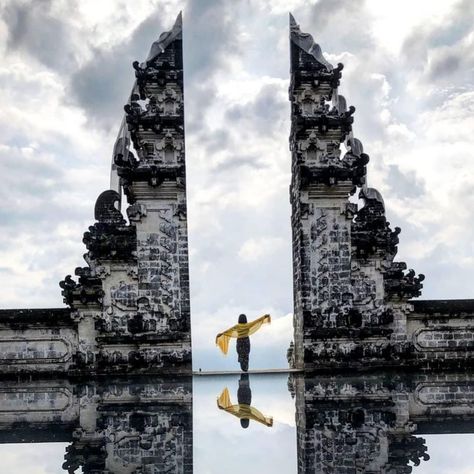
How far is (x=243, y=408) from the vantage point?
12961 mm

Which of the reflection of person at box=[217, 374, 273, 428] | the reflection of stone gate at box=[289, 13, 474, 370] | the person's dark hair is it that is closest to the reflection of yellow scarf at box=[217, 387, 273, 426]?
the reflection of person at box=[217, 374, 273, 428]

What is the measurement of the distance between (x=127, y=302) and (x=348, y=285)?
585 centimetres

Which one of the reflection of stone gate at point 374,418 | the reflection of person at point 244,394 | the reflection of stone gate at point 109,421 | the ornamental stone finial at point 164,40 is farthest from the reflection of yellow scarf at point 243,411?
the ornamental stone finial at point 164,40

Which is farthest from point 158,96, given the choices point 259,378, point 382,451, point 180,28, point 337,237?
point 382,451

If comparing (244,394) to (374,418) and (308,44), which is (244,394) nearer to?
(374,418)

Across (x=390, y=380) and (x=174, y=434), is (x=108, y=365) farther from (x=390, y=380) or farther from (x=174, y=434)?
(x=174, y=434)

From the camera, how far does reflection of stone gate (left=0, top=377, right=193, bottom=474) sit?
27.8 ft

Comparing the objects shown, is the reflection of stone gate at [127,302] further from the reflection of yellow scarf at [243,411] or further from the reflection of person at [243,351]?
the reflection of yellow scarf at [243,411]

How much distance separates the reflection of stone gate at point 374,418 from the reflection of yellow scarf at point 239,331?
3431 millimetres

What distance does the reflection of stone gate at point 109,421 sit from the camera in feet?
27.8

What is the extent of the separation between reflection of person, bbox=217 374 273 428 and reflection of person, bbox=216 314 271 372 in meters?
4.15

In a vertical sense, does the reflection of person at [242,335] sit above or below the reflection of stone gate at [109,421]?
above

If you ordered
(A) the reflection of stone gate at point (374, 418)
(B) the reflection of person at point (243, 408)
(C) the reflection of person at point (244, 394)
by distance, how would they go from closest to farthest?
(A) the reflection of stone gate at point (374, 418) → (C) the reflection of person at point (244, 394) → (B) the reflection of person at point (243, 408)

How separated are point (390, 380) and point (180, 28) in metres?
11.4
